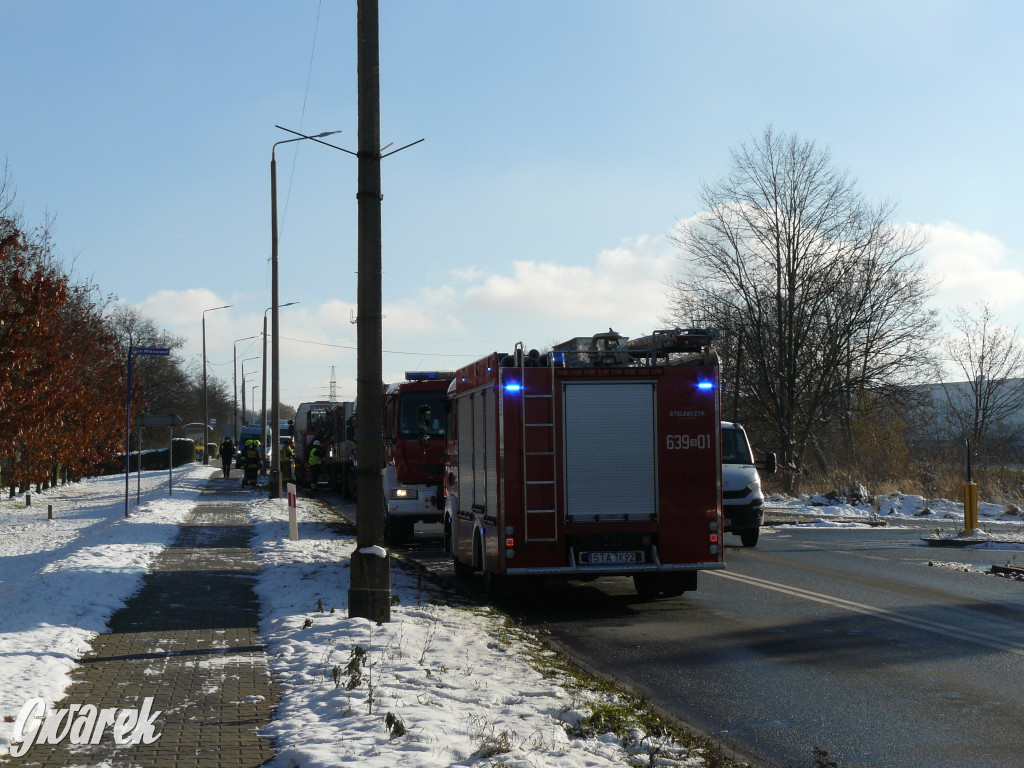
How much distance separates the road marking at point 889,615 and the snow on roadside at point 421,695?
12.4ft

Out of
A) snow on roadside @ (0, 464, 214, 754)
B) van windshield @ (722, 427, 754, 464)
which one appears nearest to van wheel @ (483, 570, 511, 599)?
snow on roadside @ (0, 464, 214, 754)

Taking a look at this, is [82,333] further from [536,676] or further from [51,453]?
[536,676]

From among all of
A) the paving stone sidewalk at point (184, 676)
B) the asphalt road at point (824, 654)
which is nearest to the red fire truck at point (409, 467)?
the asphalt road at point (824, 654)

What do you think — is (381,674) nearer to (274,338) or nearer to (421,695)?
(421,695)

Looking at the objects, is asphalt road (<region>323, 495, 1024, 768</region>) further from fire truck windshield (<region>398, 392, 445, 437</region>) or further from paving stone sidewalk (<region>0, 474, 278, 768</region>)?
fire truck windshield (<region>398, 392, 445, 437</region>)

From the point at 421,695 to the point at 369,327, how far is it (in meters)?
4.04

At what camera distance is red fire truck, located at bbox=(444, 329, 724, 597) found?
1184 cm

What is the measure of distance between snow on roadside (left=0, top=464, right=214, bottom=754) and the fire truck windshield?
480 centimetres

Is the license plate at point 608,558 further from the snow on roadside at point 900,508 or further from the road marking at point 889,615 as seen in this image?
the snow on roadside at point 900,508

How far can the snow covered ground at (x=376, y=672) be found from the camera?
5793 millimetres

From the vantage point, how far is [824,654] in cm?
906

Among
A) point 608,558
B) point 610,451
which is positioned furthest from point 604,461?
point 608,558

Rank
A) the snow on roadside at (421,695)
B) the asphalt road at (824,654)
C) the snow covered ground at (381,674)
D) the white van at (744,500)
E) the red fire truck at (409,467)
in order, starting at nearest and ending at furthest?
the snow on roadside at (421,695) → the snow covered ground at (381,674) → the asphalt road at (824,654) → the white van at (744,500) → the red fire truck at (409,467)

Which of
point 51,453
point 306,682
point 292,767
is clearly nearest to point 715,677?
point 306,682
